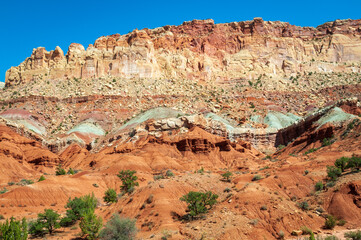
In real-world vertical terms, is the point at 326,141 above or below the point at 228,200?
above

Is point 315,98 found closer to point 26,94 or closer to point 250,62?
point 250,62

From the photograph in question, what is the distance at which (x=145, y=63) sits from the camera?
97.8 m

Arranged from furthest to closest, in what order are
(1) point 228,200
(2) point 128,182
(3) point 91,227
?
(2) point 128,182 < (1) point 228,200 < (3) point 91,227

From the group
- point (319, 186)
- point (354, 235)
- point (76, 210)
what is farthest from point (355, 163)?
point (76, 210)

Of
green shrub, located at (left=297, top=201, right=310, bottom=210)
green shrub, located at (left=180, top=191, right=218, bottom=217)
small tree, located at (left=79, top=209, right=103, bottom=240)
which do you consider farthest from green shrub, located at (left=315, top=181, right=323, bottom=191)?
small tree, located at (left=79, top=209, right=103, bottom=240)

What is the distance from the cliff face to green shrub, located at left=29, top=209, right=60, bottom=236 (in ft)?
235

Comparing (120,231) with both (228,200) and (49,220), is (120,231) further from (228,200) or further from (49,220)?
(228,200)

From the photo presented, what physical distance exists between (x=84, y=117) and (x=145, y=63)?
24.6m

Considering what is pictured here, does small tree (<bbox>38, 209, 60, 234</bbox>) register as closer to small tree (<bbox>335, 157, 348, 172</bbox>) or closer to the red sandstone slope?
the red sandstone slope

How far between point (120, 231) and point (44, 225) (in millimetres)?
7677

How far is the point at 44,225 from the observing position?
25.6 m

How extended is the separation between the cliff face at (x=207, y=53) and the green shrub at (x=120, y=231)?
76386 millimetres

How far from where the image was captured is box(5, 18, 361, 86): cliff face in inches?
3851

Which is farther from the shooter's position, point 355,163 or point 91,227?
point 355,163
